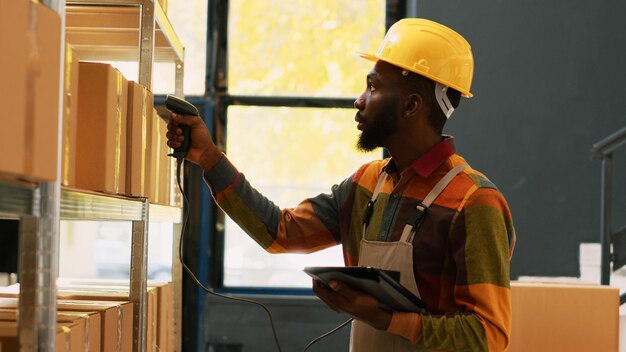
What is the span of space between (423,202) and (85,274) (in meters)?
6.47

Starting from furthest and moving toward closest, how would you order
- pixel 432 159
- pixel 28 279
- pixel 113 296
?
pixel 113 296 < pixel 432 159 < pixel 28 279

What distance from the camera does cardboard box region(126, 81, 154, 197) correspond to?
2.06 m

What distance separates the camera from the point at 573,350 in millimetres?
2971

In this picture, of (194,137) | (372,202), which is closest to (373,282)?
(372,202)

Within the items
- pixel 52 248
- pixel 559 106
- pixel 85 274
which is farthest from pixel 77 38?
pixel 85 274

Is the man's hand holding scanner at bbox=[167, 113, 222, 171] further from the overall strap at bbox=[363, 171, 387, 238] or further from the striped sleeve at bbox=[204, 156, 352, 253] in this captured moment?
the overall strap at bbox=[363, 171, 387, 238]

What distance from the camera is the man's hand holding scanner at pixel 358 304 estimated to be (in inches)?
74.2

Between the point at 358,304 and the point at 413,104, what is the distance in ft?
2.02

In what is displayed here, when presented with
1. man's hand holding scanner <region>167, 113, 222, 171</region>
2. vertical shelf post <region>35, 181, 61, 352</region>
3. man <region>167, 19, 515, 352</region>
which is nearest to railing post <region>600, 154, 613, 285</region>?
man <region>167, 19, 515, 352</region>

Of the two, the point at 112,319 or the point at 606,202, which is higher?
the point at 606,202

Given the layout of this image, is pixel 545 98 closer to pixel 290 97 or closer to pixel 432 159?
pixel 290 97

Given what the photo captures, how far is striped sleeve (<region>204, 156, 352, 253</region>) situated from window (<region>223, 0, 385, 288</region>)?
2.02 meters

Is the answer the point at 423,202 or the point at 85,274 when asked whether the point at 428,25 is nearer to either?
the point at 423,202

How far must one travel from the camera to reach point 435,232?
2.00 metres
